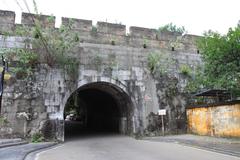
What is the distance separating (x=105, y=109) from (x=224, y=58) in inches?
419

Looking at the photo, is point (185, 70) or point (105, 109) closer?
point (185, 70)

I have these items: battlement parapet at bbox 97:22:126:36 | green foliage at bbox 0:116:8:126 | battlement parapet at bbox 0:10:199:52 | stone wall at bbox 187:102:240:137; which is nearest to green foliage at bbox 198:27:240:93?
stone wall at bbox 187:102:240:137

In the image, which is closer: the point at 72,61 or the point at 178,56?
the point at 72,61

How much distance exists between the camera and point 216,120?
11156mm

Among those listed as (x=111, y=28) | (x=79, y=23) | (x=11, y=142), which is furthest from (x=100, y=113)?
(x=11, y=142)

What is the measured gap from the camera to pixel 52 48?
11.4 meters

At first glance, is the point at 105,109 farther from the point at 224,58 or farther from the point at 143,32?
the point at 224,58

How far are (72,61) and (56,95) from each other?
1.81 m

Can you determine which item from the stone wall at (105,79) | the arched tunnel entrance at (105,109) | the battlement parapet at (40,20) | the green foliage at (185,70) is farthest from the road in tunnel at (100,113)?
the battlement parapet at (40,20)

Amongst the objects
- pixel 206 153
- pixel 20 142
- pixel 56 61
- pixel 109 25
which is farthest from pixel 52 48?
pixel 206 153

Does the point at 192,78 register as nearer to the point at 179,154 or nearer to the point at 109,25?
the point at 109,25

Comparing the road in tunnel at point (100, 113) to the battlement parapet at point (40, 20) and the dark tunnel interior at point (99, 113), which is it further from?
the battlement parapet at point (40, 20)

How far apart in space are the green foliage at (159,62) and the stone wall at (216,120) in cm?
261

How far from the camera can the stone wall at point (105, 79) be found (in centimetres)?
1071
